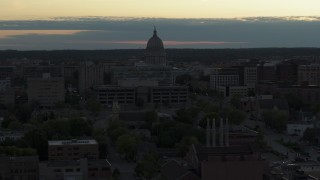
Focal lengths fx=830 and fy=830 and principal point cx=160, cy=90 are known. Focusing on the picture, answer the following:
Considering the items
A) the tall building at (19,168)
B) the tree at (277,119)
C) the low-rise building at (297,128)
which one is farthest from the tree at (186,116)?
the tall building at (19,168)

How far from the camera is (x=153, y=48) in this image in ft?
289

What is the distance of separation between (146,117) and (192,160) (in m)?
18.4

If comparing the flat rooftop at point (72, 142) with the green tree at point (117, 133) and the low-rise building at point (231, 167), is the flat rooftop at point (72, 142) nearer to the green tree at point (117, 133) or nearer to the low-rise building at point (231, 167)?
the green tree at point (117, 133)

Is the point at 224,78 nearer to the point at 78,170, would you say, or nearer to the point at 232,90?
the point at 232,90

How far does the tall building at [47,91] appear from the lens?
60.9 metres

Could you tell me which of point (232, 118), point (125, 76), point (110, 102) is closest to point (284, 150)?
point (232, 118)

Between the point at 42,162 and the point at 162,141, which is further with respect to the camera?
the point at 162,141

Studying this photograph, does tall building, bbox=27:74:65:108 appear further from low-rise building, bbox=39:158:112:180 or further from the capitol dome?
low-rise building, bbox=39:158:112:180

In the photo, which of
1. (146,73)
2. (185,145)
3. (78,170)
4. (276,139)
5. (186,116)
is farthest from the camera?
(146,73)

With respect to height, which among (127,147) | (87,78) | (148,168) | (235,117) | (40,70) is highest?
(148,168)

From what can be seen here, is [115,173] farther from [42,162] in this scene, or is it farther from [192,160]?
[42,162]

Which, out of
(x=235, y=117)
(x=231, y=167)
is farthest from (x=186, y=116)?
(x=231, y=167)

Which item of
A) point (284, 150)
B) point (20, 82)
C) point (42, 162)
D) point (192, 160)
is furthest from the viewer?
point (20, 82)

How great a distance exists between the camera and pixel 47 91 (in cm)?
6125
